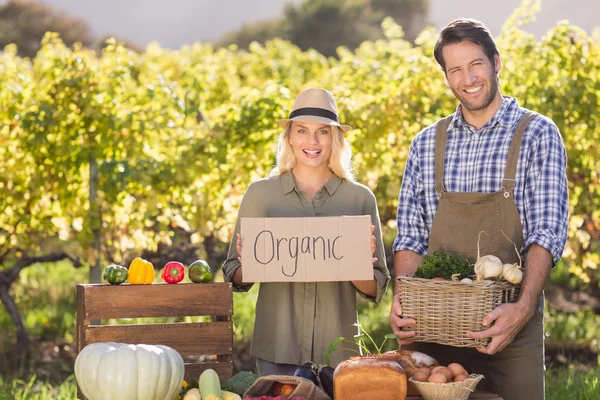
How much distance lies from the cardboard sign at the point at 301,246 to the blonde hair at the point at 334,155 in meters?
0.55

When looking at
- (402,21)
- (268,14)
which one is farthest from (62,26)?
(402,21)

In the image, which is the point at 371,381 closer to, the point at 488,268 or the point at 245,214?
the point at 488,268

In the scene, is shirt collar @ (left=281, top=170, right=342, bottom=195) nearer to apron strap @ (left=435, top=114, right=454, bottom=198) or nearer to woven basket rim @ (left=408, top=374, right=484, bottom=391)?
apron strap @ (left=435, top=114, right=454, bottom=198)

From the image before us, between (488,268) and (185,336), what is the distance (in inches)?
41.0

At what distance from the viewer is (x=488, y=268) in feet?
8.53

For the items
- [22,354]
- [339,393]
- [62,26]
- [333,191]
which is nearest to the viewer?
[339,393]

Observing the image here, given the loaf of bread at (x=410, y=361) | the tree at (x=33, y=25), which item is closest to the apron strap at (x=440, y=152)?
the loaf of bread at (x=410, y=361)

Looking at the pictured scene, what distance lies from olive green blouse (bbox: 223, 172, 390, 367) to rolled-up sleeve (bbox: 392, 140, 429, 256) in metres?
0.23

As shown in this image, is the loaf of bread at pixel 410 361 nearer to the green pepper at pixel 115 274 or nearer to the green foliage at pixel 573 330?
the green pepper at pixel 115 274

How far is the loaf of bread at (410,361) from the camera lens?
2549 millimetres

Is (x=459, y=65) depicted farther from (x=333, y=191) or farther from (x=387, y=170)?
(x=387, y=170)

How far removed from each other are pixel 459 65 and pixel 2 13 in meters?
45.1

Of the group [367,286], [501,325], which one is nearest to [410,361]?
[501,325]

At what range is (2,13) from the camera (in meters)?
44.3
